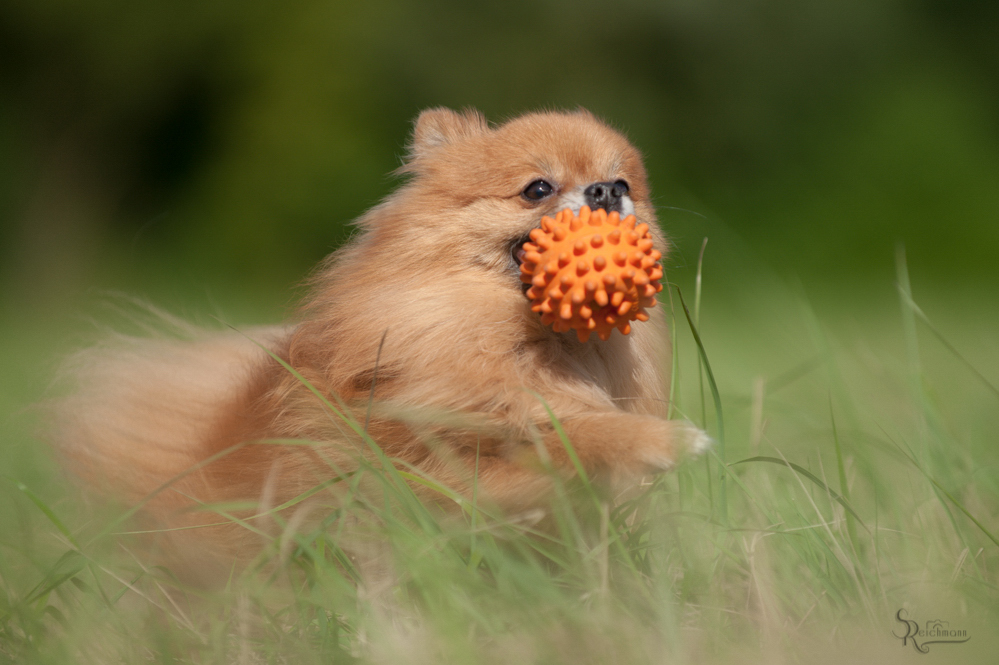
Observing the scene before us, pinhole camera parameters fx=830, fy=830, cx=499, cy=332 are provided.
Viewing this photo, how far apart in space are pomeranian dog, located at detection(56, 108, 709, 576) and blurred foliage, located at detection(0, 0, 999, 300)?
6.73m

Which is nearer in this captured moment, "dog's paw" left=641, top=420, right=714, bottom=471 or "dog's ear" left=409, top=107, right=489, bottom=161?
"dog's paw" left=641, top=420, right=714, bottom=471

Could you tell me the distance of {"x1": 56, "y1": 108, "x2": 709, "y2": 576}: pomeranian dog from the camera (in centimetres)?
232

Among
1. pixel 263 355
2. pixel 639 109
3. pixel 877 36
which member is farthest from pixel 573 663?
pixel 877 36

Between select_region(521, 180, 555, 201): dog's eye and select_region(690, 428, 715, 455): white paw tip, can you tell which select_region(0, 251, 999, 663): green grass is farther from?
select_region(521, 180, 555, 201): dog's eye

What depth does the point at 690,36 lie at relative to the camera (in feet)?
34.2

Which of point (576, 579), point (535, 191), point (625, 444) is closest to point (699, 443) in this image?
point (625, 444)

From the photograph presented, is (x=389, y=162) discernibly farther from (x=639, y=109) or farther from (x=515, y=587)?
(x=515, y=587)

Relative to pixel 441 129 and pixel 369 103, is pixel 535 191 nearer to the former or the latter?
pixel 441 129

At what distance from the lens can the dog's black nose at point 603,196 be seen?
2.62m

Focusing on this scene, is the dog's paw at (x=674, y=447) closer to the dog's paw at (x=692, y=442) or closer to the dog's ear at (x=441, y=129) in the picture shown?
the dog's paw at (x=692, y=442)

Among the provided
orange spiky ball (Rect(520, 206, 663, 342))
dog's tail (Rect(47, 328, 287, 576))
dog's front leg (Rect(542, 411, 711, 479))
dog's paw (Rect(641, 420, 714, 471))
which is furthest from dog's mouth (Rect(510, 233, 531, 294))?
dog's tail (Rect(47, 328, 287, 576))

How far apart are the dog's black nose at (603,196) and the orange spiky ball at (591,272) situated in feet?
0.81

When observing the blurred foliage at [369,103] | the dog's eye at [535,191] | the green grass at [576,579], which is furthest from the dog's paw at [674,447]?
the blurred foliage at [369,103]

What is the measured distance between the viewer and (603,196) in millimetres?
2623
